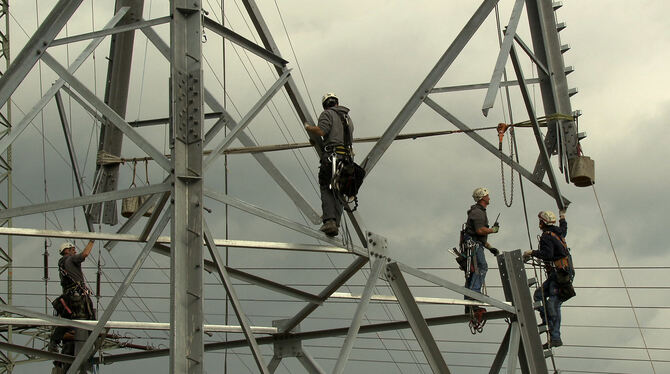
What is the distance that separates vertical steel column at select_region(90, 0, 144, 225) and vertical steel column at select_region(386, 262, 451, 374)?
431 cm

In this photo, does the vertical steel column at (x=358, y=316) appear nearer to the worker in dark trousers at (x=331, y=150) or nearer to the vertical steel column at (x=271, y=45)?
the worker in dark trousers at (x=331, y=150)

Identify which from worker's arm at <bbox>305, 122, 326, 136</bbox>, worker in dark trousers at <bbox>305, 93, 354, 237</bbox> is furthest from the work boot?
worker's arm at <bbox>305, 122, 326, 136</bbox>

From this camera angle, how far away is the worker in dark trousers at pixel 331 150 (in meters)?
13.4

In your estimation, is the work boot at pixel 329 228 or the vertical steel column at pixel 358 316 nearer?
the vertical steel column at pixel 358 316

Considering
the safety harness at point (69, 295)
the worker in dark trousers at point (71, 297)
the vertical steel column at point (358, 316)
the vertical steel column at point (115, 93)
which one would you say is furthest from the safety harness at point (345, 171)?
the safety harness at point (69, 295)

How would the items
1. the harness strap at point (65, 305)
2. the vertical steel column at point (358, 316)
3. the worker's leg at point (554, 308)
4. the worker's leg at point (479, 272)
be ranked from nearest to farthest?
1. the vertical steel column at point (358, 316)
2. the worker's leg at point (479, 272)
3. the worker's leg at point (554, 308)
4. the harness strap at point (65, 305)

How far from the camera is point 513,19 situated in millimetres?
15023

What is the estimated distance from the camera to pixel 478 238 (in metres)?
16.1

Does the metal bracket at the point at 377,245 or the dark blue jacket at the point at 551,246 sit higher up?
the dark blue jacket at the point at 551,246

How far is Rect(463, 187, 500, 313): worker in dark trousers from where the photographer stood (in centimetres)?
1591

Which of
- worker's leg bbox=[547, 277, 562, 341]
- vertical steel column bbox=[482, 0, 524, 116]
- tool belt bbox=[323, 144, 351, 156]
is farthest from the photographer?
worker's leg bbox=[547, 277, 562, 341]

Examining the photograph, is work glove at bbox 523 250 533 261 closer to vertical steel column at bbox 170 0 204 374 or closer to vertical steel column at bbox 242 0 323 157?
vertical steel column at bbox 242 0 323 157

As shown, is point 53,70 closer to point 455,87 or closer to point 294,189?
point 294,189

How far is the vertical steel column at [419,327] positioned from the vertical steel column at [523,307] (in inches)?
60.6
